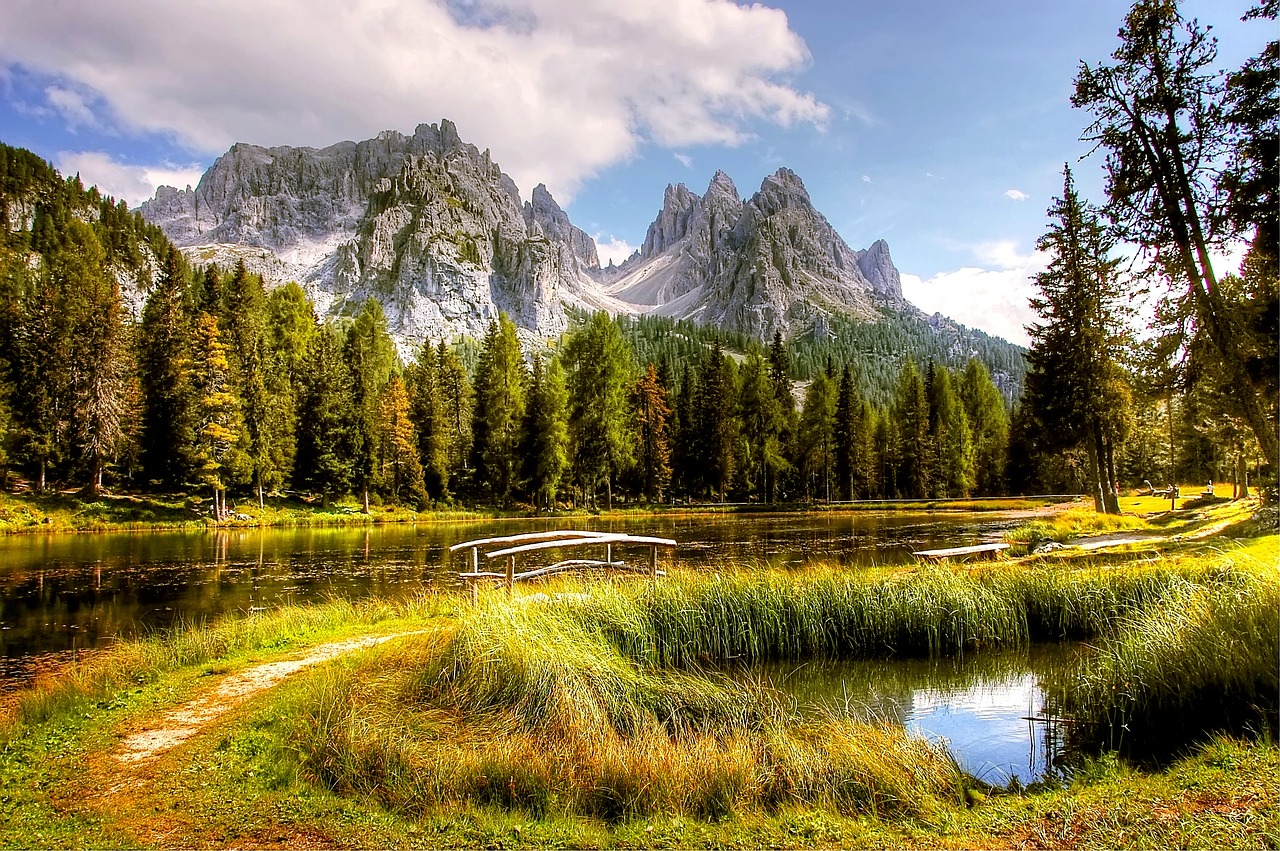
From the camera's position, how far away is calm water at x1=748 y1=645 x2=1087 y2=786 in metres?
7.97

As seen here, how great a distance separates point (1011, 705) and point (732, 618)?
193 inches

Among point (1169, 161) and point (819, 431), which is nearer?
point (1169, 161)

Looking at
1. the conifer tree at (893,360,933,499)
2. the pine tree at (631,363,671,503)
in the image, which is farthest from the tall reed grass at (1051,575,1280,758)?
the conifer tree at (893,360,933,499)

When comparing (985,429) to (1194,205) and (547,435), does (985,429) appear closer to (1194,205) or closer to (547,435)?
(547,435)

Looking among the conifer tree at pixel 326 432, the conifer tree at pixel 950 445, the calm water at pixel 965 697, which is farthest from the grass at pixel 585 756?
the conifer tree at pixel 950 445

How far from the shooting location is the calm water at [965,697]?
7973mm

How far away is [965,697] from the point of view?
404 inches

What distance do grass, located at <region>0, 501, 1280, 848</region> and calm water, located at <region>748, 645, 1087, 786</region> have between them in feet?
1.98

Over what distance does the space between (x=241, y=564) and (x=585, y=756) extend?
77.7ft

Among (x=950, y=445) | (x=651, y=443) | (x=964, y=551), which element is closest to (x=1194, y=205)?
(x=964, y=551)

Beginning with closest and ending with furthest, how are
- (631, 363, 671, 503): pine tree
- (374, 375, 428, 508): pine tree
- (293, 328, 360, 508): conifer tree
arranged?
(293, 328, 360, 508): conifer tree < (374, 375, 428, 508): pine tree < (631, 363, 671, 503): pine tree

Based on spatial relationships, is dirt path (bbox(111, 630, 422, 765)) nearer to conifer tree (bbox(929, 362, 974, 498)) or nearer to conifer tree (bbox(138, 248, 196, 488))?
conifer tree (bbox(138, 248, 196, 488))

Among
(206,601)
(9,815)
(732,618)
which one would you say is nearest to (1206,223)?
(732,618)

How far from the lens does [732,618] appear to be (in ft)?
43.0
